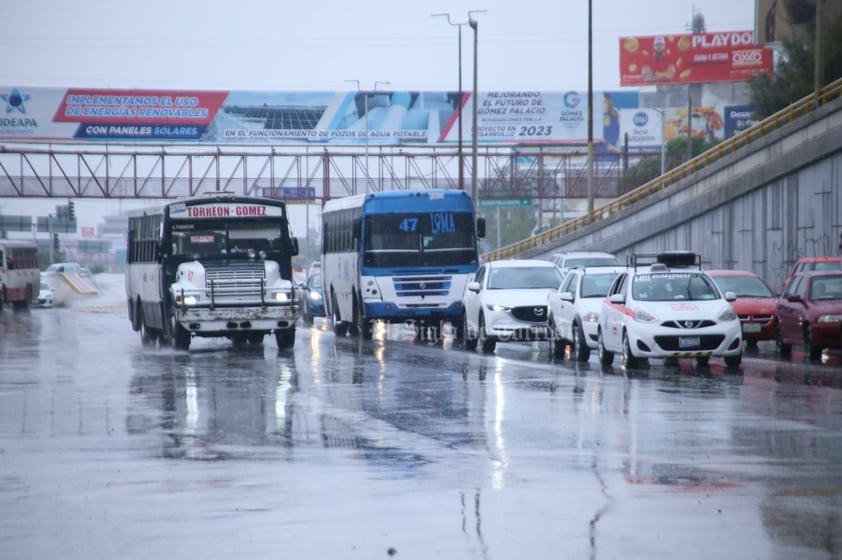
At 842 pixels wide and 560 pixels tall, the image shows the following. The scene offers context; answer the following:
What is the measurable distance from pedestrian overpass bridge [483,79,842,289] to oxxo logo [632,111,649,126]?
34.3 metres

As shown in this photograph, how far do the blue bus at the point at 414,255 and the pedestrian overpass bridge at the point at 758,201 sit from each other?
42.1ft

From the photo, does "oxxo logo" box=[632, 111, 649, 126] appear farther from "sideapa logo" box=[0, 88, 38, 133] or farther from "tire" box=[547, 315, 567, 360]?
"tire" box=[547, 315, 567, 360]

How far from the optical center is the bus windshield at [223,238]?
30.1 meters

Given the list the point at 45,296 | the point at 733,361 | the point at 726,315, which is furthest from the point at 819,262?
the point at 45,296

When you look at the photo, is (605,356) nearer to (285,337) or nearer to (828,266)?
(285,337)

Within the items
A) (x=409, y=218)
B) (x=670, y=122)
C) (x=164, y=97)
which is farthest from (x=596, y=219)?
(x=670, y=122)

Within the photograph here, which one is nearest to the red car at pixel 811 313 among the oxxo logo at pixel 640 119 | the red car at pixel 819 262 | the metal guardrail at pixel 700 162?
the red car at pixel 819 262

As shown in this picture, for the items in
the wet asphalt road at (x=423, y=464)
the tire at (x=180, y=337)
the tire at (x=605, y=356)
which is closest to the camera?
the wet asphalt road at (x=423, y=464)

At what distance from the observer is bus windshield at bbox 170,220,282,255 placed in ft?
98.6

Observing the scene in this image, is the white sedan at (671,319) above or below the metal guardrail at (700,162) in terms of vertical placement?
below

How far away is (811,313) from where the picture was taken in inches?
1033

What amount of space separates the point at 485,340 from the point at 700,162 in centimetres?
2744

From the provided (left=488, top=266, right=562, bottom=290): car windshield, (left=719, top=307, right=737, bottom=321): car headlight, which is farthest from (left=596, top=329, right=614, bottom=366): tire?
(left=488, top=266, right=562, bottom=290): car windshield

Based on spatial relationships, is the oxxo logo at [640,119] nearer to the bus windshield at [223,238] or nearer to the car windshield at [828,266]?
the car windshield at [828,266]
